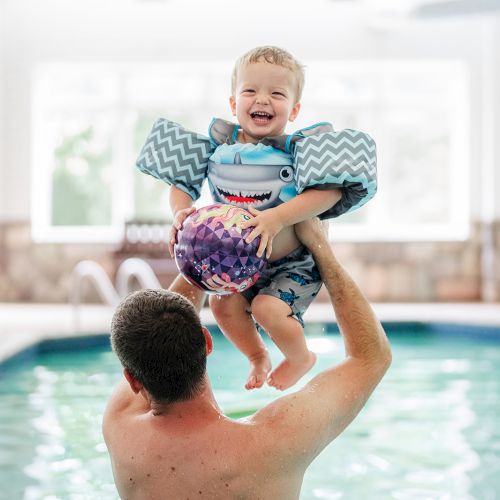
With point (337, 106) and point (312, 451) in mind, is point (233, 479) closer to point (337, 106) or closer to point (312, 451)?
point (312, 451)

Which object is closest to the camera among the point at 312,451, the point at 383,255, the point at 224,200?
the point at 312,451

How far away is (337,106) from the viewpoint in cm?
1076

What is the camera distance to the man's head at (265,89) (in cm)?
191

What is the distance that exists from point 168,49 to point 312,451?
9.09 m

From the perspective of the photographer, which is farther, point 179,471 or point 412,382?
point 412,382

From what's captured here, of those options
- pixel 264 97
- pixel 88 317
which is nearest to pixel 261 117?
pixel 264 97

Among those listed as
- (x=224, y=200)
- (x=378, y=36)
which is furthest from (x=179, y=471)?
(x=378, y=36)

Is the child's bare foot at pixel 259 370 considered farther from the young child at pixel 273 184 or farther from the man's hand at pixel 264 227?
the man's hand at pixel 264 227

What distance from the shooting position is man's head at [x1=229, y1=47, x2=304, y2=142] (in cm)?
191

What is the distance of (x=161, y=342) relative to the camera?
157 cm

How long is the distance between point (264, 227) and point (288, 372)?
482 millimetres

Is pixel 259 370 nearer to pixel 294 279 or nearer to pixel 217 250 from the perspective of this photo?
pixel 294 279

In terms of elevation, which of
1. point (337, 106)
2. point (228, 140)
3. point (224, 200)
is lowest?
point (224, 200)

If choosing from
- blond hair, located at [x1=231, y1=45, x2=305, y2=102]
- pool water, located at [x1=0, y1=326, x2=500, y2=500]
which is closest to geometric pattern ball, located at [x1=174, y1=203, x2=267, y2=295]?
blond hair, located at [x1=231, y1=45, x2=305, y2=102]
